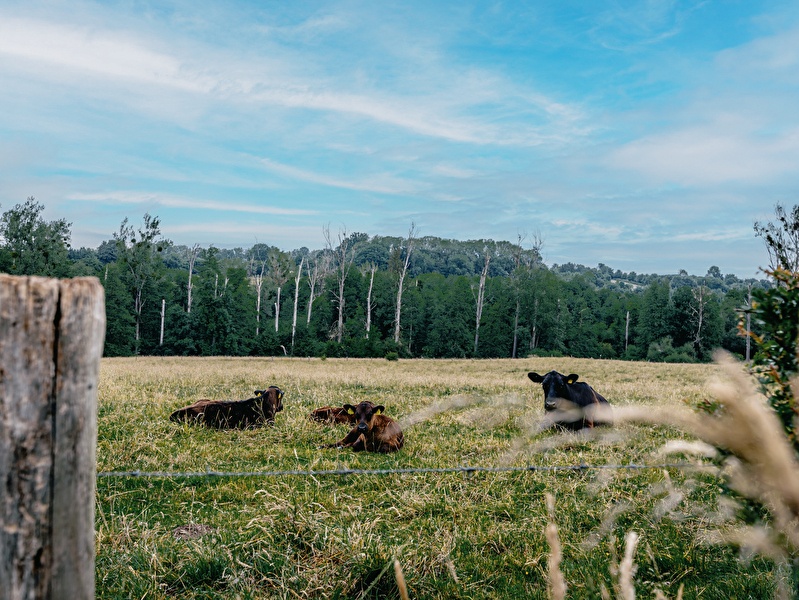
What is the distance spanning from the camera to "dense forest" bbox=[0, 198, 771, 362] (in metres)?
56.6

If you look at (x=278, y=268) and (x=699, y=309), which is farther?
(x=278, y=268)

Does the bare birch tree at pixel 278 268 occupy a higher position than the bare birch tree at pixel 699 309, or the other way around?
the bare birch tree at pixel 278 268

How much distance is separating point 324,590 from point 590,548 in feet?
6.61

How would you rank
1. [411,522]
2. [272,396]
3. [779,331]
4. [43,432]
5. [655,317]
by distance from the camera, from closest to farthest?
[43,432]
[779,331]
[411,522]
[272,396]
[655,317]

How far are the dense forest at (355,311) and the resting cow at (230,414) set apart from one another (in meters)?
39.8

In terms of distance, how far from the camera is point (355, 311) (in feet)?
234

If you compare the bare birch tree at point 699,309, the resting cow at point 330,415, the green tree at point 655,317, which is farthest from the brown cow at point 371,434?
the green tree at point 655,317

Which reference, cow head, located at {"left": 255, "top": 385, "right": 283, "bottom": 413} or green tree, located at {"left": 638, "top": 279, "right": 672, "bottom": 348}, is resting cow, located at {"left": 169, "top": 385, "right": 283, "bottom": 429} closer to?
cow head, located at {"left": 255, "top": 385, "right": 283, "bottom": 413}

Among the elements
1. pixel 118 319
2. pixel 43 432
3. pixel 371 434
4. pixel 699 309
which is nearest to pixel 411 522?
pixel 371 434

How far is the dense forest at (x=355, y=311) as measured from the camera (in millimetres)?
56625

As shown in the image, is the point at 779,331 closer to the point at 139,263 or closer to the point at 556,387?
the point at 556,387

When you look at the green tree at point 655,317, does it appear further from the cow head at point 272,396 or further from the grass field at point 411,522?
the grass field at point 411,522

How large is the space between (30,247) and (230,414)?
56946 millimetres

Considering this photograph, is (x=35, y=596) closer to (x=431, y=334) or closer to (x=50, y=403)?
(x=50, y=403)
